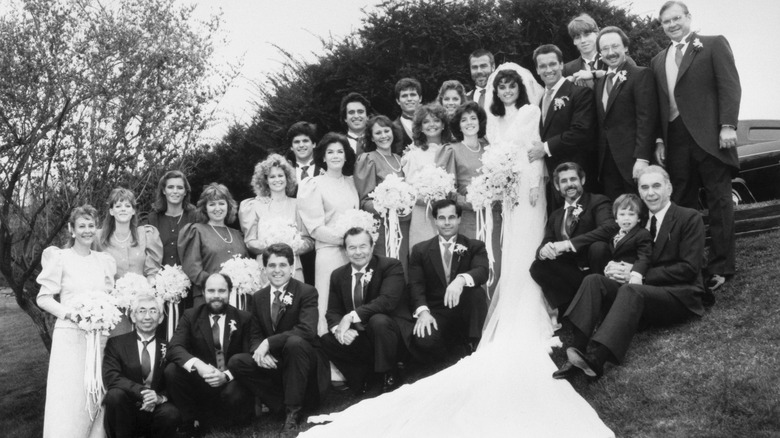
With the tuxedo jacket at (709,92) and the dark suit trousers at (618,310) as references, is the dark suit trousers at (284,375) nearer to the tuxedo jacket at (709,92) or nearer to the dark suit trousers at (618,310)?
the dark suit trousers at (618,310)

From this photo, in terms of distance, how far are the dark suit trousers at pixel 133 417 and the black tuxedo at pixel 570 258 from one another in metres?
3.71

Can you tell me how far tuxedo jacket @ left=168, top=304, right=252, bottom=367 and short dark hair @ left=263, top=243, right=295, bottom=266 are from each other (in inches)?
24.3

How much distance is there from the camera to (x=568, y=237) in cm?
750

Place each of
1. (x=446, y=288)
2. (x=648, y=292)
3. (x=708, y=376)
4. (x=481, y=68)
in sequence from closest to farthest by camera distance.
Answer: (x=708, y=376)
(x=648, y=292)
(x=446, y=288)
(x=481, y=68)

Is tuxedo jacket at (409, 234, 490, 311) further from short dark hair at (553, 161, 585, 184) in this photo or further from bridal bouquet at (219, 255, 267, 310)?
bridal bouquet at (219, 255, 267, 310)

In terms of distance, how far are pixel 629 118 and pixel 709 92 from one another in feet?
2.58

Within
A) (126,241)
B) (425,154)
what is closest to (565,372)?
(425,154)

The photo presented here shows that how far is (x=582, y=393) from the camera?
245 inches

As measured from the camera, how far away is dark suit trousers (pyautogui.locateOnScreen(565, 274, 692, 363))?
6160 mm

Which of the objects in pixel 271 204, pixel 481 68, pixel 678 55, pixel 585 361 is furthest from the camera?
pixel 481 68

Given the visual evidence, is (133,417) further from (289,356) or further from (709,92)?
(709,92)

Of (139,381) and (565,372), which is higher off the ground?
(565,372)

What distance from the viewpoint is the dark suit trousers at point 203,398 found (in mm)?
7254

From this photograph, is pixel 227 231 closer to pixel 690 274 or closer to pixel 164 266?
pixel 164 266
